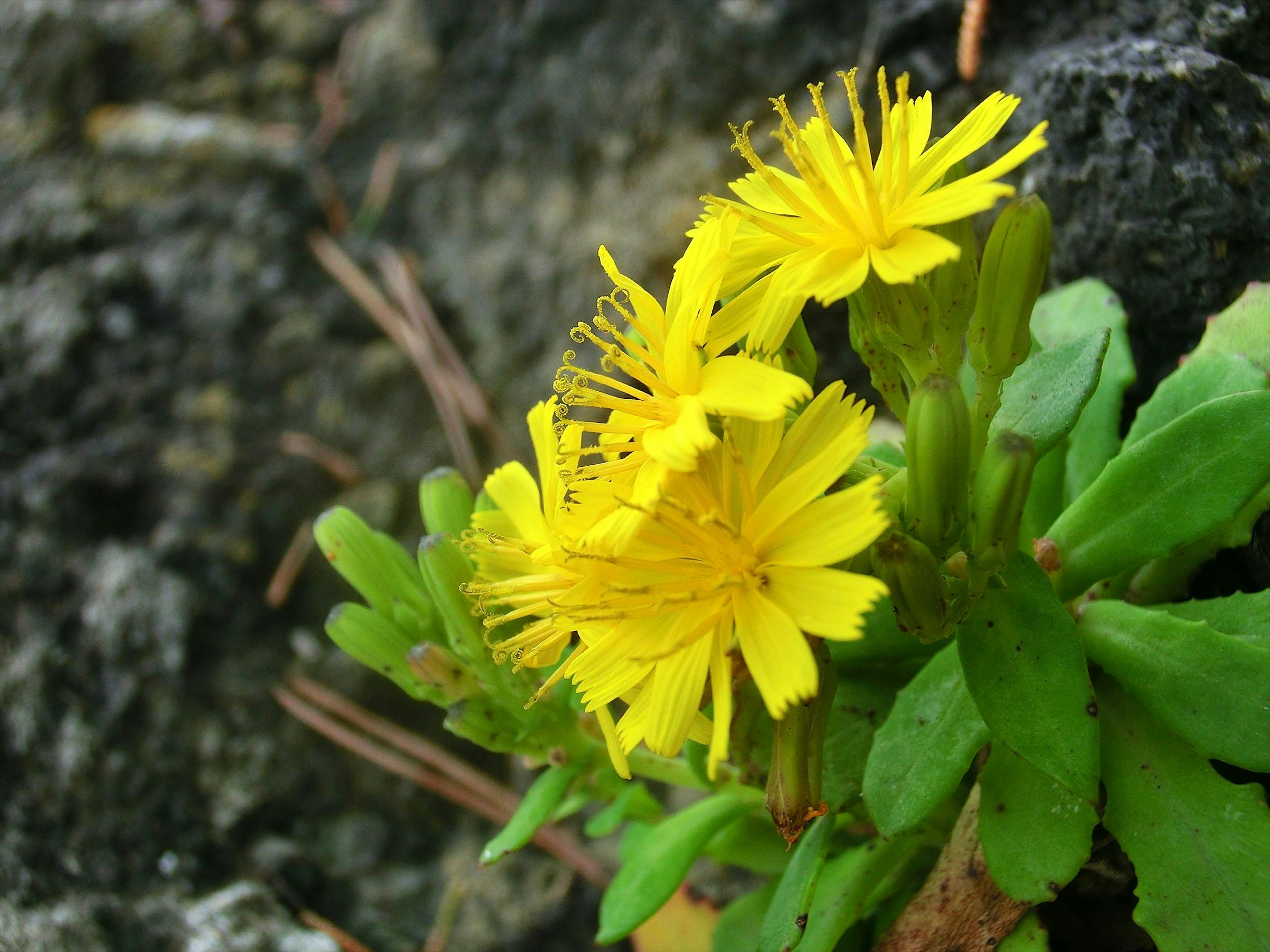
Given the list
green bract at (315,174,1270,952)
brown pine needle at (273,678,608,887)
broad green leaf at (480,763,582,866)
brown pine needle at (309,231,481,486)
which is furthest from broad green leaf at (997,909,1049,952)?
brown pine needle at (309,231,481,486)

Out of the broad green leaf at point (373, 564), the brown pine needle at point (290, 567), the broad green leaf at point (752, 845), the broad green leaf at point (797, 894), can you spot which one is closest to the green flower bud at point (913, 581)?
the broad green leaf at point (797, 894)

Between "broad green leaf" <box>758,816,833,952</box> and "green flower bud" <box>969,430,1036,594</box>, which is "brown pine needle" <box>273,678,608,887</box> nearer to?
"broad green leaf" <box>758,816,833,952</box>

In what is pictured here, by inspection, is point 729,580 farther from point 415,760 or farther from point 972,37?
point 972,37

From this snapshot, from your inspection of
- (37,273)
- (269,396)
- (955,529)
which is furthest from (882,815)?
(37,273)

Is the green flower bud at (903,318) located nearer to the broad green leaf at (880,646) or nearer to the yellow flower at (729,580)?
the yellow flower at (729,580)

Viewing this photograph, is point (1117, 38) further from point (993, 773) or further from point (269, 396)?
point (269, 396)

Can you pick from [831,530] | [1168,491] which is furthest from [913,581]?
[1168,491]

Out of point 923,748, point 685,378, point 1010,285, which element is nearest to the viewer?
point 685,378
